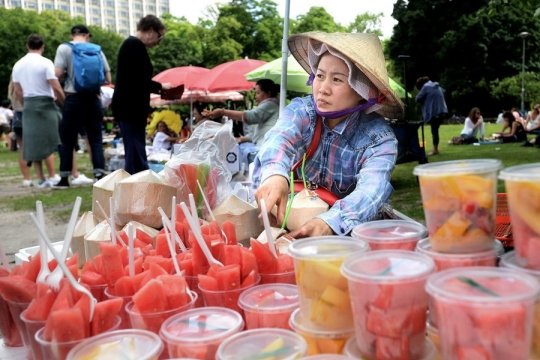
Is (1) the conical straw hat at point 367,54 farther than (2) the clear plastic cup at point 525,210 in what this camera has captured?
Yes

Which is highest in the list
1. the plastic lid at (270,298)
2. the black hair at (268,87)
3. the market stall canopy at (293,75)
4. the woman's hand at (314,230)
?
the market stall canopy at (293,75)

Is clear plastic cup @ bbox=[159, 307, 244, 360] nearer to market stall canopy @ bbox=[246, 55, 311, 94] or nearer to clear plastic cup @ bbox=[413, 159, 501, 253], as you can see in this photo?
clear plastic cup @ bbox=[413, 159, 501, 253]

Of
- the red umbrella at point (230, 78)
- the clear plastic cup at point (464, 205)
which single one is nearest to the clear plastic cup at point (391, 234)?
the clear plastic cup at point (464, 205)

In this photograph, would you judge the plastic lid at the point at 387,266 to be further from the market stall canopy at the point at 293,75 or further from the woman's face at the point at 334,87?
the market stall canopy at the point at 293,75

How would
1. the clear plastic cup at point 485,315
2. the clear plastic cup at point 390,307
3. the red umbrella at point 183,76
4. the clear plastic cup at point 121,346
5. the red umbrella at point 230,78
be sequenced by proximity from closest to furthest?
the clear plastic cup at point 485,315, the clear plastic cup at point 390,307, the clear plastic cup at point 121,346, the red umbrella at point 230,78, the red umbrella at point 183,76

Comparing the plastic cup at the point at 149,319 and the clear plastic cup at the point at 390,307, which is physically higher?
the clear plastic cup at the point at 390,307

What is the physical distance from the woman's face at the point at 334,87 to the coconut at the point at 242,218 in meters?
0.52

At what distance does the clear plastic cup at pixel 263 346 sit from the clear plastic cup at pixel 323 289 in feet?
0.23

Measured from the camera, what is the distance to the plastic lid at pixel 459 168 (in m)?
1.08

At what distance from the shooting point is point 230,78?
11.2 meters

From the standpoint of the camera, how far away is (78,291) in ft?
4.03

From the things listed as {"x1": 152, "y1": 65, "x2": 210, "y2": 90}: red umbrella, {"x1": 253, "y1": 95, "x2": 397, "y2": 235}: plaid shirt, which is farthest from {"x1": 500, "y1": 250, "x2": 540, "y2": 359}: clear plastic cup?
{"x1": 152, "y1": 65, "x2": 210, "y2": 90}: red umbrella

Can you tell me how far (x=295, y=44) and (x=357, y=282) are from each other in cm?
170

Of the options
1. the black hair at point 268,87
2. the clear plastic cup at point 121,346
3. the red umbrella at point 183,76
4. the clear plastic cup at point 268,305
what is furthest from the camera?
the red umbrella at point 183,76
